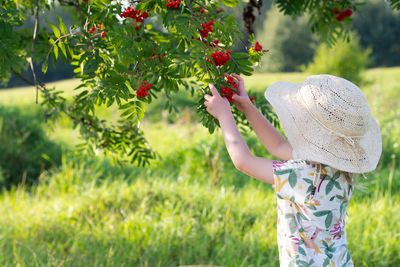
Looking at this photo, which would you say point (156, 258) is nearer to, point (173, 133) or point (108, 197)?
point (108, 197)

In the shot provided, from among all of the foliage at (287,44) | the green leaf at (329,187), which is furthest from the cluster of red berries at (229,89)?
the foliage at (287,44)

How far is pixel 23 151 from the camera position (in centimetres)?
555

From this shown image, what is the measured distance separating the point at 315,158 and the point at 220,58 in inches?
21.7

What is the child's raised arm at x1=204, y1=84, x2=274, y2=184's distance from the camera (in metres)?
1.29

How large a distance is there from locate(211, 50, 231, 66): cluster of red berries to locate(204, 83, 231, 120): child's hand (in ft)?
0.30

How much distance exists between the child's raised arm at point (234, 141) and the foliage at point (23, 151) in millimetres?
4285

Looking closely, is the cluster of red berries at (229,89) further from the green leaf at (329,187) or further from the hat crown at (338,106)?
the green leaf at (329,187)

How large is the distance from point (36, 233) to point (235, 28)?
110 inches

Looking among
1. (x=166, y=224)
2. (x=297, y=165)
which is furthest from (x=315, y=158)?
(x=166, y=224)

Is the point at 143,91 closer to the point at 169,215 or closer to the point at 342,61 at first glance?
the point at 169,215

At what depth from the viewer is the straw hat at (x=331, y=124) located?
1362 mm

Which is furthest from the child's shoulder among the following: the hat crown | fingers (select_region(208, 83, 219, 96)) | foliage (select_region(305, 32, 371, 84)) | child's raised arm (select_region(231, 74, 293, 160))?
foliage (select_region(305, 32, 371, 84))

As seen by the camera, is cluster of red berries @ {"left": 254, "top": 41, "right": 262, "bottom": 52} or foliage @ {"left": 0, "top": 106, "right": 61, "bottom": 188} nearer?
cluster of red berries @ {"left": 254, "top": 41, "right": 262, "bottom": 52}

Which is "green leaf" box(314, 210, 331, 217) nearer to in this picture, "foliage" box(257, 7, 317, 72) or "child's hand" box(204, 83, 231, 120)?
"child's hand" box(204, 83, 231, 120)
